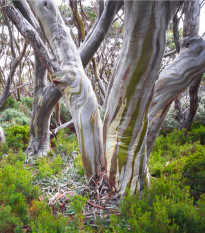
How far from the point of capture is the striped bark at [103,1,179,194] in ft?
4.42

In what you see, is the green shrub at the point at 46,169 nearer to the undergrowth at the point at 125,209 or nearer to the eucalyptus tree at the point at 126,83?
the undergrowth at the point at 125,209

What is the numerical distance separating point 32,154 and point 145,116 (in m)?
3.17

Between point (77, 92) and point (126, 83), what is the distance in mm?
739

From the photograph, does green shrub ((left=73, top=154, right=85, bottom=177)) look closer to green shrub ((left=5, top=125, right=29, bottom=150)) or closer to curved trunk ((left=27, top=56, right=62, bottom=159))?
curved trunk ((left=27, top=56, right=62, bottom=159))

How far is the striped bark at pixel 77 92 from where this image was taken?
88.0 inches

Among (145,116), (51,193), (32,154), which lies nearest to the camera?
(145,116)

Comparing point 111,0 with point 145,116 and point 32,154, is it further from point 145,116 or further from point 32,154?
point 32,154

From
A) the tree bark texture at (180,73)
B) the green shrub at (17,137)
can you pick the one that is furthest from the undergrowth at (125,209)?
the green shrub at (17,137)

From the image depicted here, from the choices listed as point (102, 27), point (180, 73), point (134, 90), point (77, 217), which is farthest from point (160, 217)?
point (102, 27)

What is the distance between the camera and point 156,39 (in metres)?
1.42

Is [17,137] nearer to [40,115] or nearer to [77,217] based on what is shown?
[40,115]

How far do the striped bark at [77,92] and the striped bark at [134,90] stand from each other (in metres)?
0.23

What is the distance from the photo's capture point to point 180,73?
2.27 m

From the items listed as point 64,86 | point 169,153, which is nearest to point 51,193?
point 64,86
